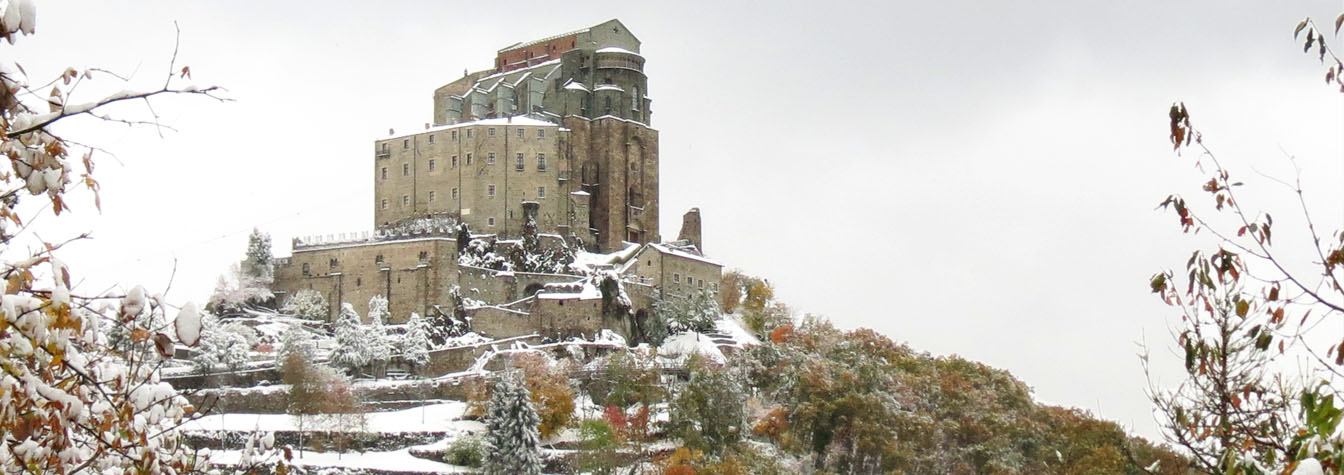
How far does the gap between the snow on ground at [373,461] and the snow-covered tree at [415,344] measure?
250 inches

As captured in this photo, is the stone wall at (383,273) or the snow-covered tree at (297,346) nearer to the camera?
the snow-covered tree at (297,346)

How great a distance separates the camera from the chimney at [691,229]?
6969 centimetres

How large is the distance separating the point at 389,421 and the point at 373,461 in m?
3.09

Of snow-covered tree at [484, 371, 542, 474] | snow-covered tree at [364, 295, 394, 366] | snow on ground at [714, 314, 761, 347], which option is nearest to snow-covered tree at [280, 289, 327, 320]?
snow-covered tree at [364, 295, 394, 366]

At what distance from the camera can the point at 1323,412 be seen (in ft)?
22.8

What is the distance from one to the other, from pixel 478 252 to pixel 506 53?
15.5 meters

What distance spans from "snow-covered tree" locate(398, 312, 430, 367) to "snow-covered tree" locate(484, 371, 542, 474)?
25.9 ft

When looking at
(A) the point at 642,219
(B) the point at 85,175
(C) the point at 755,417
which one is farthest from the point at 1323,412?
(A) the point at 642,219

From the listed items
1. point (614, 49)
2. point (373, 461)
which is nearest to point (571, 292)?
point (373, 461)

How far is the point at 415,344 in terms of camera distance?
5741cm

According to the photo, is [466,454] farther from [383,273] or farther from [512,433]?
[383,273]

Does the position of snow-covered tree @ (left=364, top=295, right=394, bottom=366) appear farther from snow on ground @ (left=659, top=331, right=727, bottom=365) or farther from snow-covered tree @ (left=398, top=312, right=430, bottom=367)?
snow on ground @ (left=659, top=331, right=727, bottom=365)

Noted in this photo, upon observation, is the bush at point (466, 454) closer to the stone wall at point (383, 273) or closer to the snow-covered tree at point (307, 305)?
the stone wall at point (383, 273)

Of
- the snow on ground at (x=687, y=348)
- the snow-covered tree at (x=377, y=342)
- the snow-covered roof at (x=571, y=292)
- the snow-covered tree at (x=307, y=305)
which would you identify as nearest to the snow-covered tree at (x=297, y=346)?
the snow-covered tree at (x=377, y=342)
